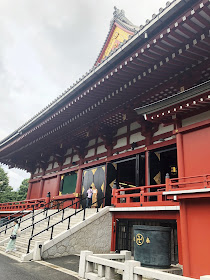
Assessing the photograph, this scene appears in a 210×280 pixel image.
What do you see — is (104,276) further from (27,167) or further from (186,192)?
(27,167)

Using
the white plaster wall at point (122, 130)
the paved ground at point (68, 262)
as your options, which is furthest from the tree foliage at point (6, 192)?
the paved ground at point (68, 262)

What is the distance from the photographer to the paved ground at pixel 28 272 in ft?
19.3

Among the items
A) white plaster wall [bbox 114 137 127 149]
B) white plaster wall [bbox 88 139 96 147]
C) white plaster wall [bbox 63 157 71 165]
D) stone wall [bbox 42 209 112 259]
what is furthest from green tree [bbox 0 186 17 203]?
stone wall [bbox 42 209 112 259]

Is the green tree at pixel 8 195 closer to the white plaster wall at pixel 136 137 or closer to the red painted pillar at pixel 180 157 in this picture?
the white plaster wall at pixel 136 137

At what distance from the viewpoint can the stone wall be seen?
8.59m

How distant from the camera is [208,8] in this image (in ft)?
17.8

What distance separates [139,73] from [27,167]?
17.8 meters

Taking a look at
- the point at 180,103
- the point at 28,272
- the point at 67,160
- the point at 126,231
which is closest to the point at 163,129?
the point at 180,103

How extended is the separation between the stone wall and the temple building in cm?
44

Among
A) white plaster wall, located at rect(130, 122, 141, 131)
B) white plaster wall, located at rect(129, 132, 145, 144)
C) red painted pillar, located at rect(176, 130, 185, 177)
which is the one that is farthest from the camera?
white plaster wall, located at rect(130, 122, 141, 131)

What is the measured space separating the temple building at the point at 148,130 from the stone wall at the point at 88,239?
44 centimetres

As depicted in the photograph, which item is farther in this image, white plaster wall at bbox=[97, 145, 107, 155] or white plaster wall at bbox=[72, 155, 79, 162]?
white plaster wall at bbox=[72, 155, 79, 162]

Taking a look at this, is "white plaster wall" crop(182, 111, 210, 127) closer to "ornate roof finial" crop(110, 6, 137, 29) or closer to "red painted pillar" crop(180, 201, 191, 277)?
"red painted pillar" crop(180, 201, 191, 277)

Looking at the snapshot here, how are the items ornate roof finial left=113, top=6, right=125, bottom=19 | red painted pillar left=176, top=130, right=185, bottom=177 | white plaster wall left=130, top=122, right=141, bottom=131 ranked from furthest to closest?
ornate roof finial left=113, top=6, right=125, bottom=19 < white plaster wall left=130, top=122, right=141, bottom=131 < red painted pillar left=176, top=130, right=185, bottom=177
